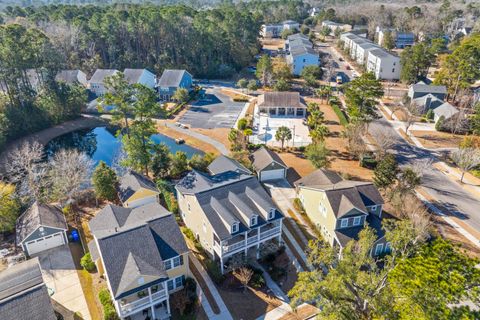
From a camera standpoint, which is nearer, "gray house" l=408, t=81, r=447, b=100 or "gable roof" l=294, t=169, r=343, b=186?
"gable roof" l=294, t=169, r=343, b=186

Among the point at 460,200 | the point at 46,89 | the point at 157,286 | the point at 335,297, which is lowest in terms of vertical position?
the point at 460,200

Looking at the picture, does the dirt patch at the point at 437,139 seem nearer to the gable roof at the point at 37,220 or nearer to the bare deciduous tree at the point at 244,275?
the bare deciduous tree at the point at 244,275

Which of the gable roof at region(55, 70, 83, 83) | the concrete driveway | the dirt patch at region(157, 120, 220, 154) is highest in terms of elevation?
the gable roof at region(55, 70, 83, 83)

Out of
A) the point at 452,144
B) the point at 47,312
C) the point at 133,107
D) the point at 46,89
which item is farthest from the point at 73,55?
the point at 452,144

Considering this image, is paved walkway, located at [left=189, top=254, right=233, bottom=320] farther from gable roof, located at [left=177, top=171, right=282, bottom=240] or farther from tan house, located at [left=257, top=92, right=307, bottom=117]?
tan house, located at [left=257, top=92, right=307, bottom=117]

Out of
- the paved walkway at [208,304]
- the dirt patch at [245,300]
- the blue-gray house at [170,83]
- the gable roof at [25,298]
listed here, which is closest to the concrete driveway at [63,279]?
the gable roof at [25,298]

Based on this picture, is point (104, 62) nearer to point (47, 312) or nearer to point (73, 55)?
point (73, 55)

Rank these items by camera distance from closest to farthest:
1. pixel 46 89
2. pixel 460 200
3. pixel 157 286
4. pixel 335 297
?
pixel 335 297
pixel 157 286
pixel 460 200
pixel 46 89

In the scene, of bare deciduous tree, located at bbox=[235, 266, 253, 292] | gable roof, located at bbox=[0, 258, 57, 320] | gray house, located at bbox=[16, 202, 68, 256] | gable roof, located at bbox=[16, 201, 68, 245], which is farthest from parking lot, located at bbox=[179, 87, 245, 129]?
gable roof, located at bbox=[0, 258, 57, 320]
